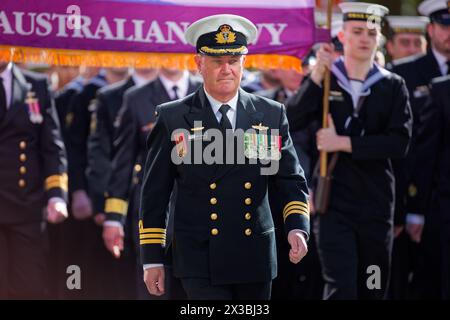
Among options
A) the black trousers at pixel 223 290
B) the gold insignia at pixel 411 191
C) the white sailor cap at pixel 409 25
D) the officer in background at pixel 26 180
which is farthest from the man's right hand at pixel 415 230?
the black trousers at pixel 223 290

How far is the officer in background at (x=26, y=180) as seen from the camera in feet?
33.8

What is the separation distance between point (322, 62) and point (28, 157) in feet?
8.10

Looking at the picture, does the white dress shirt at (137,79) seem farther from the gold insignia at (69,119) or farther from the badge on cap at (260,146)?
the badge on cap at (260,146)

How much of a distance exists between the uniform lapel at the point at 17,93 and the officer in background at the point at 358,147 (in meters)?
2.15

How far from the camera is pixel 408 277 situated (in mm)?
12109

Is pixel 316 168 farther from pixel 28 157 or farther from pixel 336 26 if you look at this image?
pixel 28 157

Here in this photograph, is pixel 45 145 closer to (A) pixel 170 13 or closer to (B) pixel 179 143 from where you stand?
(A) pixel 170 13

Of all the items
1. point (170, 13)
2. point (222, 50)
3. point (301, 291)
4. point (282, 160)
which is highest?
point (170, 13)

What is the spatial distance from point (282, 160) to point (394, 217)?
11.2 ft

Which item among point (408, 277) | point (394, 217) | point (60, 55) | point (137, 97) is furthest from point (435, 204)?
point (60, 55)

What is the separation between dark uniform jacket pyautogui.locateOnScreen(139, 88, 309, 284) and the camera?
7.57m

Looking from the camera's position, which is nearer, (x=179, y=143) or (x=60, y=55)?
(x=179, y=143)

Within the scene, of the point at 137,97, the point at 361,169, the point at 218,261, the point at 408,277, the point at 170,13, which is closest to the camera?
the point at 218,261

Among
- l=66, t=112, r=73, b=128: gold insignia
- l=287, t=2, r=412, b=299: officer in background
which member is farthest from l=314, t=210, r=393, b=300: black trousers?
l=66, t=112, r=73, b=128: gold insignia
